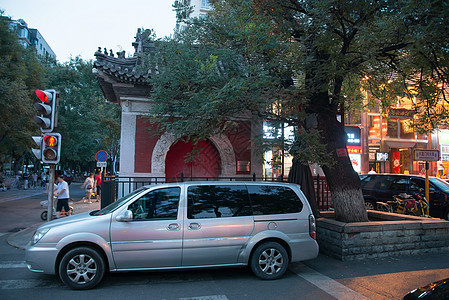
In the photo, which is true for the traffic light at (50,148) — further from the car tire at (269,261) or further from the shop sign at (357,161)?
the shop sign at (357,161)

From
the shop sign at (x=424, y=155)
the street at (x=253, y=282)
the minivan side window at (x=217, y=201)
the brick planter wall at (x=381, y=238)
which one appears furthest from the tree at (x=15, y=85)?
the shop sign at (x=424, y=155)

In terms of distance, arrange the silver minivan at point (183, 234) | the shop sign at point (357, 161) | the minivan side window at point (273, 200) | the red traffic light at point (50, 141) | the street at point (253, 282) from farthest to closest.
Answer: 1. the shop sign at point (357, 161)
2. the red traffic light at point (50, 141)
3. the minivan side window at point (273, 200)
4. the silver minivan at point (183, 234)
5. the street at point (253, 282)

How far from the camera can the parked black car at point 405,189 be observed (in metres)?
12.2

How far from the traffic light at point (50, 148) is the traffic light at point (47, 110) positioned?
0.22 meters

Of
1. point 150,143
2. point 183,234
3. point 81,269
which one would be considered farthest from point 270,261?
point 150,143

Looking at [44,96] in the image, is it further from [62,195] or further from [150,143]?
[62,195]

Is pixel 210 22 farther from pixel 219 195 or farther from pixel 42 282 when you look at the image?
pixel 42 282

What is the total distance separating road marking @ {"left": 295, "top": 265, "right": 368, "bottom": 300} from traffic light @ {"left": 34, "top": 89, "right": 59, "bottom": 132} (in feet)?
23.3

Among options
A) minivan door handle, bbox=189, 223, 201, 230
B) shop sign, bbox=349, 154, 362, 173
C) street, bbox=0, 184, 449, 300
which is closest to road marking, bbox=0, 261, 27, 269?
street, bbox=0, 184, 449, 300

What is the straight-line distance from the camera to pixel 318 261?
660 centimetres

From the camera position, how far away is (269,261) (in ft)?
17.7

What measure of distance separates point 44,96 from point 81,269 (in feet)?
17.3

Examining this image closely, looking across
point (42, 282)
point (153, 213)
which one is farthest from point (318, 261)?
Result: point (42, 282)

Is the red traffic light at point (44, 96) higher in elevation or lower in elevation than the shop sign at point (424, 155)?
higher
